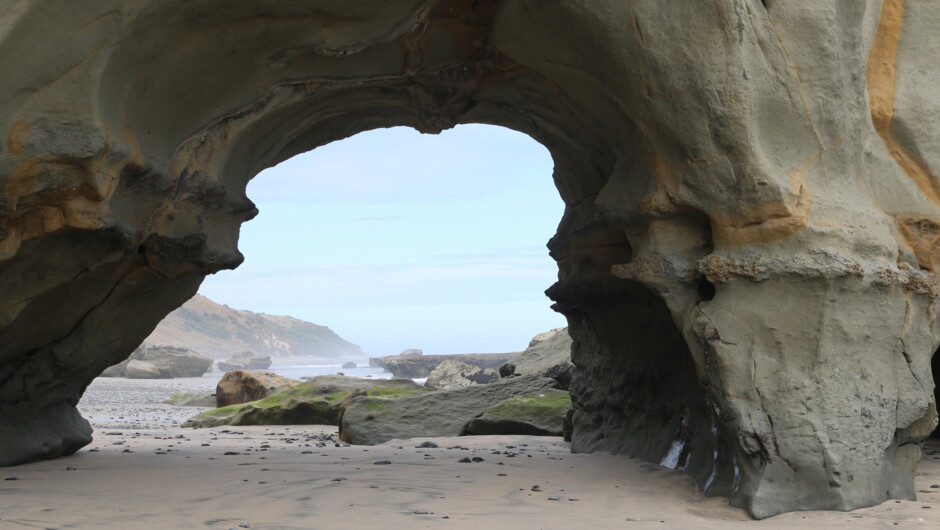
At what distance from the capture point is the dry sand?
14.9 feet

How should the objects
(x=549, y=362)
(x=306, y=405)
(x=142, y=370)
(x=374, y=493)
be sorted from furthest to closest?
(x=142, y=370), (x=549, y=362), (x=306, y=405), (x=374, y=493)

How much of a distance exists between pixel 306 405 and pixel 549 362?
11.9ft

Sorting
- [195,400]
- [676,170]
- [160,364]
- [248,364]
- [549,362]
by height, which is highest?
[676,170]

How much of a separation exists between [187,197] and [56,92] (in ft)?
7.18

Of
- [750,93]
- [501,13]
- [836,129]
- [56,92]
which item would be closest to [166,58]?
[56,92]

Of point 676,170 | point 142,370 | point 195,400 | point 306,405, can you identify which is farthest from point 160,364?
point 676,170

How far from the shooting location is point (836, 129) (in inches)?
216

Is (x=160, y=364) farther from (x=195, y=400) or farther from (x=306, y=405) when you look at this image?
(x=306, y=405)

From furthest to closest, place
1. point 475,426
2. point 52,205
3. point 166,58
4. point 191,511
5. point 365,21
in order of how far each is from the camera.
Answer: point 475,426, point 365,21, point 166,58, point 52,205, point 191,511

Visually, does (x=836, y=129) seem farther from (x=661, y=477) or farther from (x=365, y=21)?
(x=365, y=21)

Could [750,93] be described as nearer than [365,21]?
Yes

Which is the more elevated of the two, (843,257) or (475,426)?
(843,257)

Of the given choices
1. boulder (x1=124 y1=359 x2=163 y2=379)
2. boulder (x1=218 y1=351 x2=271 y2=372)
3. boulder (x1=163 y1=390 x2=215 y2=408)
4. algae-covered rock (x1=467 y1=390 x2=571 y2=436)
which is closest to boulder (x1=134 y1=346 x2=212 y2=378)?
boulder (x1=124 y1=359 x2=163 y2=379)

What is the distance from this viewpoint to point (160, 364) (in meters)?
38.9
